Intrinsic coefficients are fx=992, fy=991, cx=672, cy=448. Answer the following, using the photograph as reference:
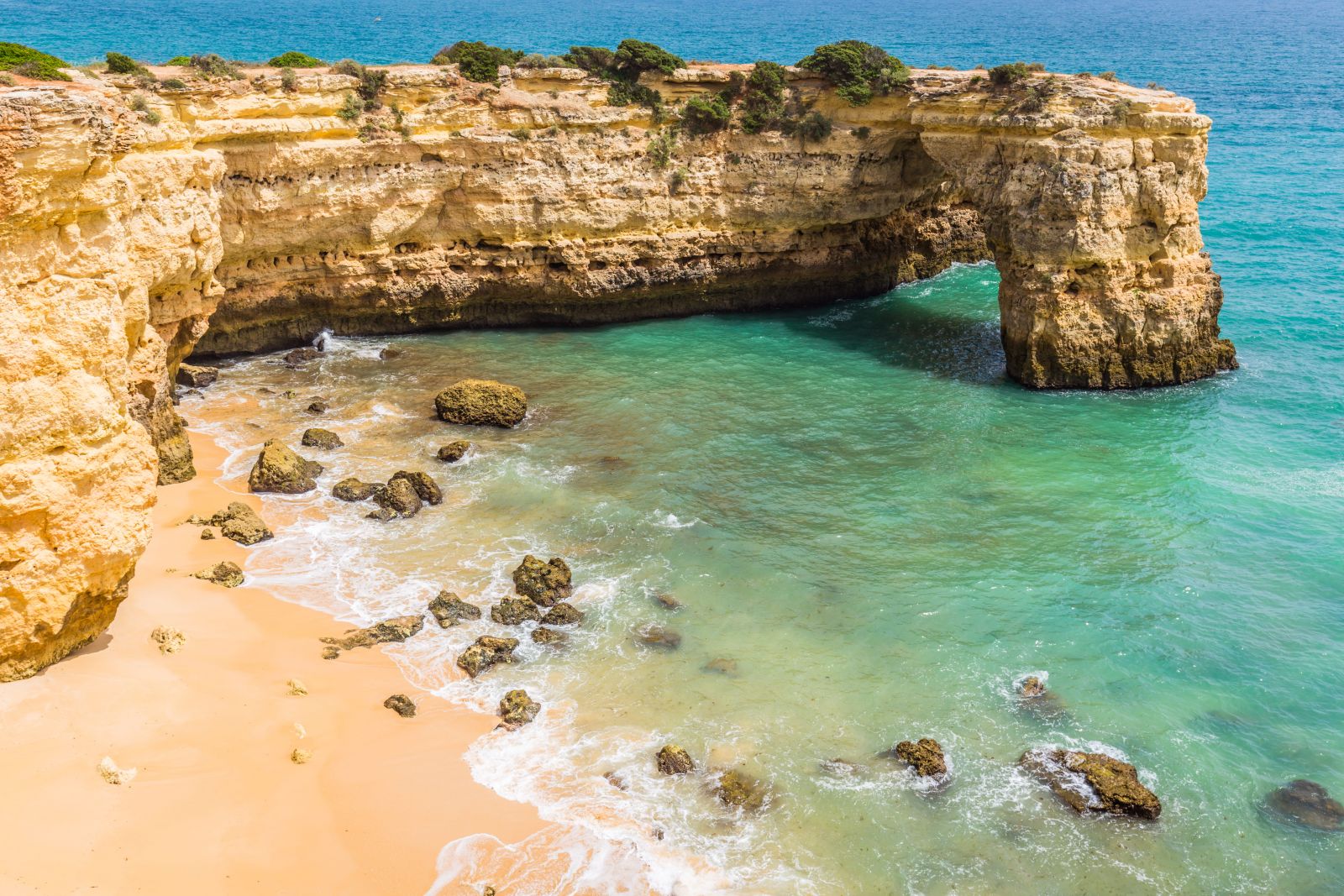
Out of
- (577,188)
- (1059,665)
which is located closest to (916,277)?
(577,188)

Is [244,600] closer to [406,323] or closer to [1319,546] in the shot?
[406,323]

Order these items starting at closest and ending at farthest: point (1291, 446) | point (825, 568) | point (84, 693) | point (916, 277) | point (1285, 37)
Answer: point (84, 693), point (825, 568), point (1291, 446), point (916, 277), point (1285, 37)

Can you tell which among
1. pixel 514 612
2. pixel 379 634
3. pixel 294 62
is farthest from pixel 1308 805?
pixel 294 62

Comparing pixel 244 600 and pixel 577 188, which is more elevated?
pixel 577 188

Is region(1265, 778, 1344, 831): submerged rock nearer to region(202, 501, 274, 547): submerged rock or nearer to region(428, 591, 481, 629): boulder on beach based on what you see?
region(428, 591, 481, 629): boulder on beach

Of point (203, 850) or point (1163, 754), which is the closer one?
point (203, 850)

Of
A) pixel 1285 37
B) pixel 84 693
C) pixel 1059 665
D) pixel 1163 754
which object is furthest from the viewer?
pixel 1285 37

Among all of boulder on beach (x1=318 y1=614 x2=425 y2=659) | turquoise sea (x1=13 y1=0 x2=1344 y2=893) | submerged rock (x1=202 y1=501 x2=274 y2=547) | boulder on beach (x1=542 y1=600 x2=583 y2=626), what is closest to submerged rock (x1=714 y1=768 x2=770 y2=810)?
turquoise sea (x1=13 y1=0 x2=1344 y2=893)
